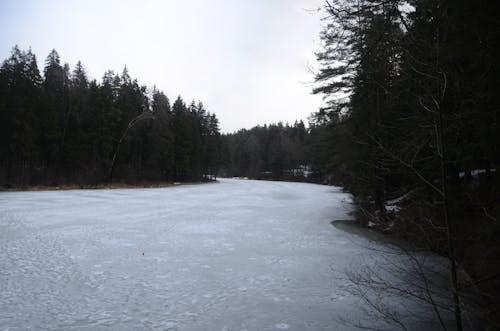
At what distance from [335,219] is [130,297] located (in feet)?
36.8

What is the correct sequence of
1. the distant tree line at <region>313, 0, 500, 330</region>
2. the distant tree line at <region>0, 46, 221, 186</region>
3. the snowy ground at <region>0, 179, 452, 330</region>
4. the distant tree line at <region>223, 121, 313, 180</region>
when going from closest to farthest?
the distant tree line at <region>313, 0, 500, 330</region>
the snowy ground at <region>0, 179, 452, 330</region>
the distant tree line at <region>0, 46, 221, 186</region>
the distant tree line at <region>223, 121, 313, 180</region>

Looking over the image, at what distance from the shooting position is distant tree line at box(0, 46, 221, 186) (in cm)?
2997

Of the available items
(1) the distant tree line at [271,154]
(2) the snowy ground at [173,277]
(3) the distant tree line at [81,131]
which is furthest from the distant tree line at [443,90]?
(1) the distant tree line at [271,154]

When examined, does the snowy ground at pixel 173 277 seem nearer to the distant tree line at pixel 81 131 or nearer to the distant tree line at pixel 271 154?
the distant tree line at pixel 81 131

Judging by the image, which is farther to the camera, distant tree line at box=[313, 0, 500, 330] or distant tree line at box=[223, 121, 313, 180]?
distant tree line at box=[223, 121, 313, 180]

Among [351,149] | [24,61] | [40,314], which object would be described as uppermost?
[24,61]

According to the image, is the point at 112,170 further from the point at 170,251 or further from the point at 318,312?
the point at 318,312

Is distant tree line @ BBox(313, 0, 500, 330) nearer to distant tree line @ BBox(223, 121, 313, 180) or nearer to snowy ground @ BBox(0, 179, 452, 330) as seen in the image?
snowy ground @ BBox(0, 179, 452, 330)

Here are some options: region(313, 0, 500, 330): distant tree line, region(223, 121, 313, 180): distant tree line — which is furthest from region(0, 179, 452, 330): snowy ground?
region(223, 121, 313, 180): distant tree line

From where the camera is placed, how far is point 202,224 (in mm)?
11328

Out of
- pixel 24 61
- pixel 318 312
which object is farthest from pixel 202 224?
pixel 24 61

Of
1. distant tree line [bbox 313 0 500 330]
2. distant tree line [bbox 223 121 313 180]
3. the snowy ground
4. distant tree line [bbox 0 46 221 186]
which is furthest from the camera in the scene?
distant tree line [bbox 223 121 313 180]

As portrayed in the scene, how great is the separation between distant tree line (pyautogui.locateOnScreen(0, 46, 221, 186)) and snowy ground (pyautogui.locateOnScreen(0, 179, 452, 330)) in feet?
77.8

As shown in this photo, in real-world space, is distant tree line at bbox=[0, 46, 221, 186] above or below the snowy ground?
above
